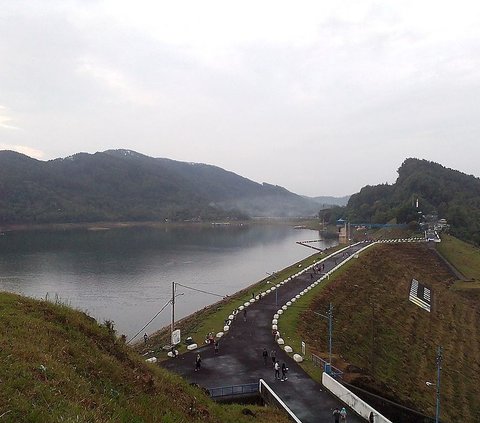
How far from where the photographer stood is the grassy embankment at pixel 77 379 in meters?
9.31

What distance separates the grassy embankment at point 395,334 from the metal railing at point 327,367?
459mm

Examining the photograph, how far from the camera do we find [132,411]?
11.4m

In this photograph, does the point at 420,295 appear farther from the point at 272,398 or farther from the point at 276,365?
the point at 272,398

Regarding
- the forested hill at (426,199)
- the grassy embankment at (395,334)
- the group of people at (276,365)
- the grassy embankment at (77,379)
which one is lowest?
the grassy embankment at (395,334)

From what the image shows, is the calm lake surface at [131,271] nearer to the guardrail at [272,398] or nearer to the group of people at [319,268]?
the group of people at [319,268]

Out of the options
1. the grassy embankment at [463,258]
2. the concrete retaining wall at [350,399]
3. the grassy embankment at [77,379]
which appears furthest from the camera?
the grassy embankment at [463,258]

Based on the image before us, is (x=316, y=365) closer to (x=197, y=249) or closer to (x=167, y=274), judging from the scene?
(x=167, y=274)

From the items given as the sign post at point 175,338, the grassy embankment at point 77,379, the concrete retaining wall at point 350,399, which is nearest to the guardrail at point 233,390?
the grassy embankment at point 77,379

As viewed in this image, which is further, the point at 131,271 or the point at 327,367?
the point at 131,271

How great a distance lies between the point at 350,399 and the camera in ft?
66.1

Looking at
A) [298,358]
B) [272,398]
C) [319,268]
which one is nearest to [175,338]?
[298,358]

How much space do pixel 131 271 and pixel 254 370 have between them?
164 ft

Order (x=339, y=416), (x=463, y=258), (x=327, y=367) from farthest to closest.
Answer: (x=463, y=258) < (x=327, y=367) < (x=339, y=416)

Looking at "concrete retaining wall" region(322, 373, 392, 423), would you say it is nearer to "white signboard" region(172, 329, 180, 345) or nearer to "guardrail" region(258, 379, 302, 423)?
"guardrail" region(258, 379, 302, 423)
